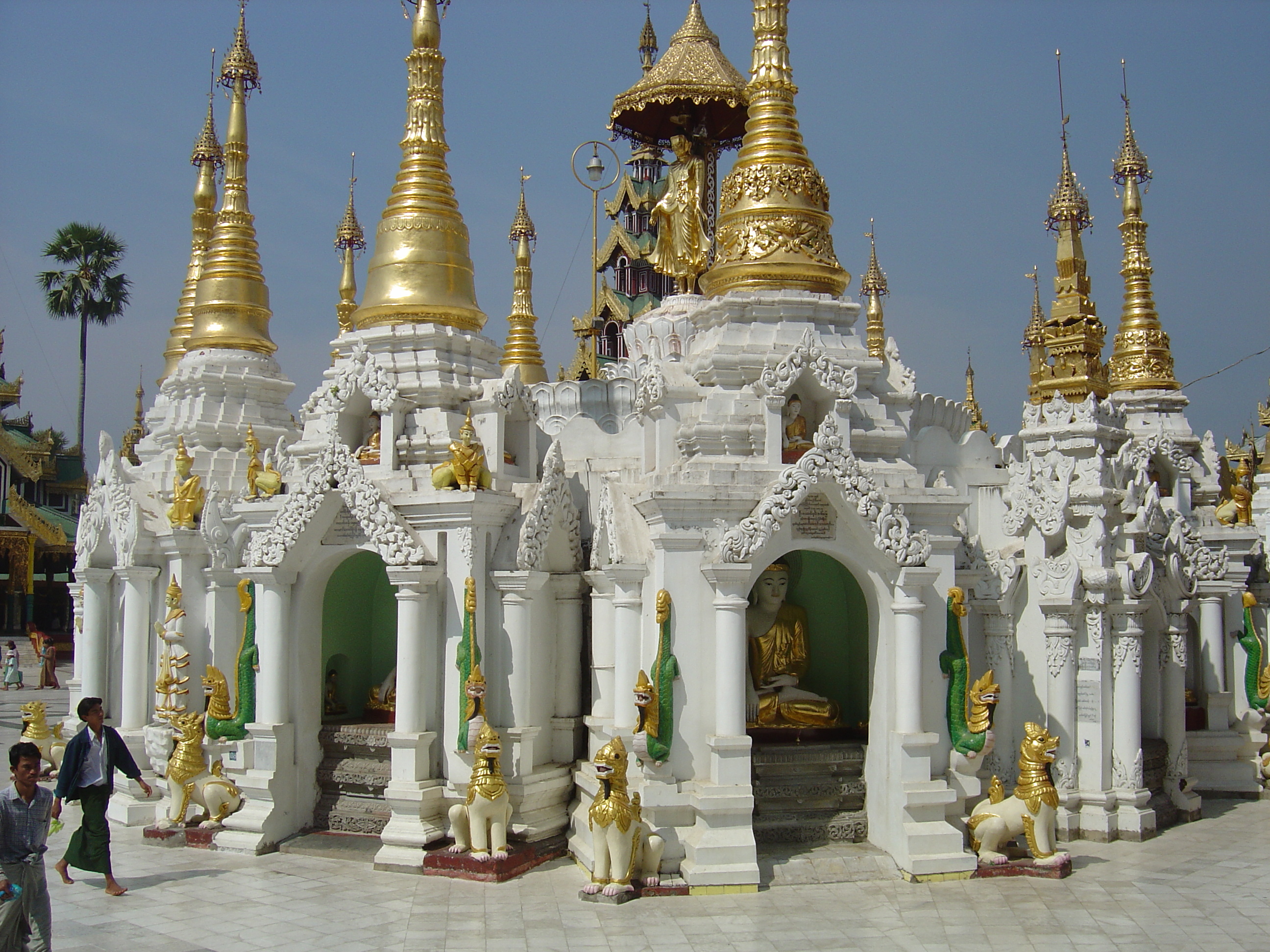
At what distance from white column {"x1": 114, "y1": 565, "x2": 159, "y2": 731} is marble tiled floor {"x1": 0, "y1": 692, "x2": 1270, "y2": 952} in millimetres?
4096

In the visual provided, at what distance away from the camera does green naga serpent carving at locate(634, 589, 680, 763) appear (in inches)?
474

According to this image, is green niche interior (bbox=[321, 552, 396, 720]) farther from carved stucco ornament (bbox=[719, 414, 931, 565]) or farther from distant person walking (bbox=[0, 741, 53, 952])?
Answer: distant person walking (bbox=[0, 741, 53, 952])

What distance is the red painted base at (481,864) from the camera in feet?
40.1

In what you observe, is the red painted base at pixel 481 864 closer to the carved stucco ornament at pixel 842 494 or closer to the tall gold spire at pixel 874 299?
the carved stucco ornament at pixel 842 494

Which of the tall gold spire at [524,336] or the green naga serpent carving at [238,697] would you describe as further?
the tall gold spire at [524,336]

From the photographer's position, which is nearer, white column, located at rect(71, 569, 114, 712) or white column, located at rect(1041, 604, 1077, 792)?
white column, located at rect(1041, 604, 1077, 792)

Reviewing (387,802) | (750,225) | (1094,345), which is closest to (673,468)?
(750,225)

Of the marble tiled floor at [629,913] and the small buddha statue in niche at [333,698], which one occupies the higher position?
the small buddha statue in niche at [333,698]

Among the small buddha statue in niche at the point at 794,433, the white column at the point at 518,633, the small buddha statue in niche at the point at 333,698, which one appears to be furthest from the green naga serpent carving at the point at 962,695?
the small buddha statue in niche at the point at 333,698

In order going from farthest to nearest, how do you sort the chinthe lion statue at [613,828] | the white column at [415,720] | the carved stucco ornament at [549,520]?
1. the carved stucco ornament at [549,520]
2. the white column at [415,720]
3. the chinthe lion statue at [613,828]

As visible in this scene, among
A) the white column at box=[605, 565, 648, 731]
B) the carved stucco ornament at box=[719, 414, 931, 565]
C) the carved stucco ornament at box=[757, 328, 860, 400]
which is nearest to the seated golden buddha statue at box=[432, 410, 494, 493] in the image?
the white column at box=[605, 565, 648, 731]

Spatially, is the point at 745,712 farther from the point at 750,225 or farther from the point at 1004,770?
the point at 750,225

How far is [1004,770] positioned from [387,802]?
721 cm

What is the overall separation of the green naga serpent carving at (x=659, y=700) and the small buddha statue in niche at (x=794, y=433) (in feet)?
6.91
